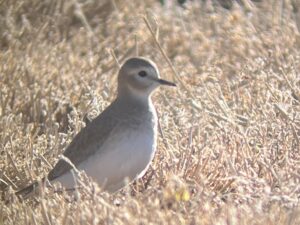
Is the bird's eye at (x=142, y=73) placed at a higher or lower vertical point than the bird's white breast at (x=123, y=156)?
higher

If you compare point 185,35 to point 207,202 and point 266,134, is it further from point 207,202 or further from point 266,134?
point 207,202

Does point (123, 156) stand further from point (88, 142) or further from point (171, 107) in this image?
point (171, 107)

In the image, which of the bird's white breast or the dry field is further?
the bird's white breast

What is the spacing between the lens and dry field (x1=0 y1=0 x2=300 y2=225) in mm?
4797

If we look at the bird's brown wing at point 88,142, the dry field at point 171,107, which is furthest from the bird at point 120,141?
the dry field at point 171,107

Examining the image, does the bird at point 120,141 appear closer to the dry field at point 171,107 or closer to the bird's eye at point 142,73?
the bird's eye at point 142,73

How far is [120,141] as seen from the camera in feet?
18.4

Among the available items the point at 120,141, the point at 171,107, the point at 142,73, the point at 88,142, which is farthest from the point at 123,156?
the point at 171,107

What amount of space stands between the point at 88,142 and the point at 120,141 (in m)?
0.23

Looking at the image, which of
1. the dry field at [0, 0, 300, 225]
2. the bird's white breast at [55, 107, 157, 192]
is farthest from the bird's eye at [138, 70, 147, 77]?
the bird's white breast at [55, 107, 157, 192]

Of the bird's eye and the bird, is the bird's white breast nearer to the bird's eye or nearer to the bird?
the bird

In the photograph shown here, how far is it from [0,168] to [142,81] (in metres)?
0.97

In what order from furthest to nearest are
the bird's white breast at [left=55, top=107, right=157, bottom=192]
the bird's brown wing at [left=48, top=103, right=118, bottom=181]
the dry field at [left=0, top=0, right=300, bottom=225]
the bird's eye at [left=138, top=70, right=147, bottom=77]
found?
the bird's eye at [left=138, top=70, right=147, bottom=77], the bird's brown wing at [left=48, top=103, right=118, bottom=181], the bird's white breast at [left=55, top=107, right=157, bottom=192], the dry field at [left=0, top=0, right=300, bottom=225]

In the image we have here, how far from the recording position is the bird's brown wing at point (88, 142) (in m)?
5.72
